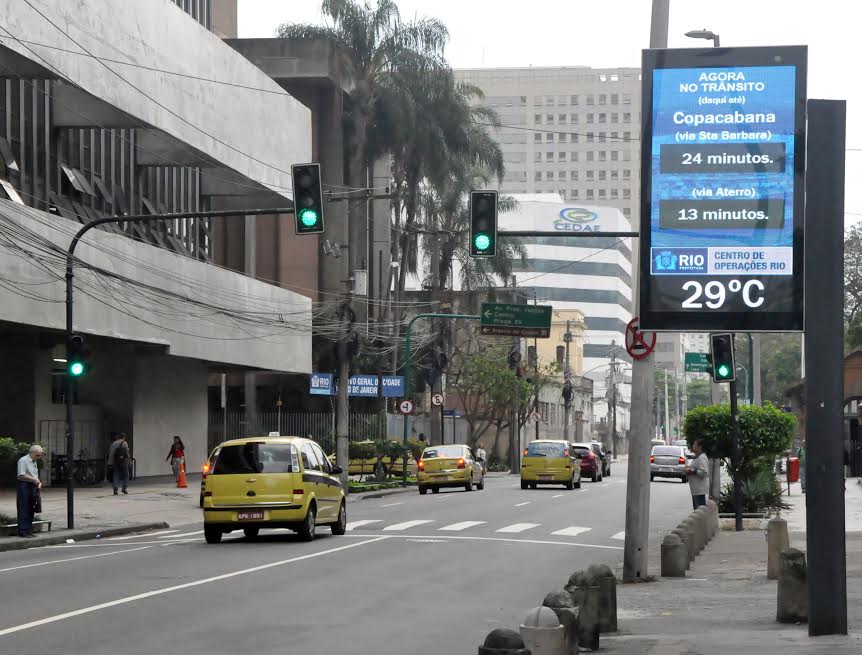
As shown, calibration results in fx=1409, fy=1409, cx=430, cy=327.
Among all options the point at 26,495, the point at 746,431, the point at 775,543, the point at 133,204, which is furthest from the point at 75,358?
the point at 133,204

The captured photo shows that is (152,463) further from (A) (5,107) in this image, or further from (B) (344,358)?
(A) (5,107)

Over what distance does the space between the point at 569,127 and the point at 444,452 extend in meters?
153

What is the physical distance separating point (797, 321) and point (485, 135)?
58.6 meters

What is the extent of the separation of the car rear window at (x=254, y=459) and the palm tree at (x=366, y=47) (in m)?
41.2

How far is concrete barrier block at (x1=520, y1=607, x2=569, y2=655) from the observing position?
28.7ft

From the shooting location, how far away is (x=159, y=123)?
41156 millimetres

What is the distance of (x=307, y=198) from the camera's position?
72.6ft

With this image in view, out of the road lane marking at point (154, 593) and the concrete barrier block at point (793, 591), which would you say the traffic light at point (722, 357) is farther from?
the concrete barrier block at point (793, 591)

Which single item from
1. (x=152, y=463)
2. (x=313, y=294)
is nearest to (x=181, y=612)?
(x=152, y=463)

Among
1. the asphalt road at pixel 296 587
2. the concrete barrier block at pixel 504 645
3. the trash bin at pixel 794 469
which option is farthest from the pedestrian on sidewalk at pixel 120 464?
the concrete barrier block at pixel 504 645

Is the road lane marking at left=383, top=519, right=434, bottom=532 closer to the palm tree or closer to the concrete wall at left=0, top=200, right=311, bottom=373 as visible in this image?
the concrete wall at left=0, top=200, right=311, bottom=373

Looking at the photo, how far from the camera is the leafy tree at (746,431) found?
102 ft

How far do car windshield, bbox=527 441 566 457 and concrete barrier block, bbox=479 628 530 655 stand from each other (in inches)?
1570

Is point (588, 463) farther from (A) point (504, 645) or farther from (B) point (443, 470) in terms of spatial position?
(A) point (504, 645)
